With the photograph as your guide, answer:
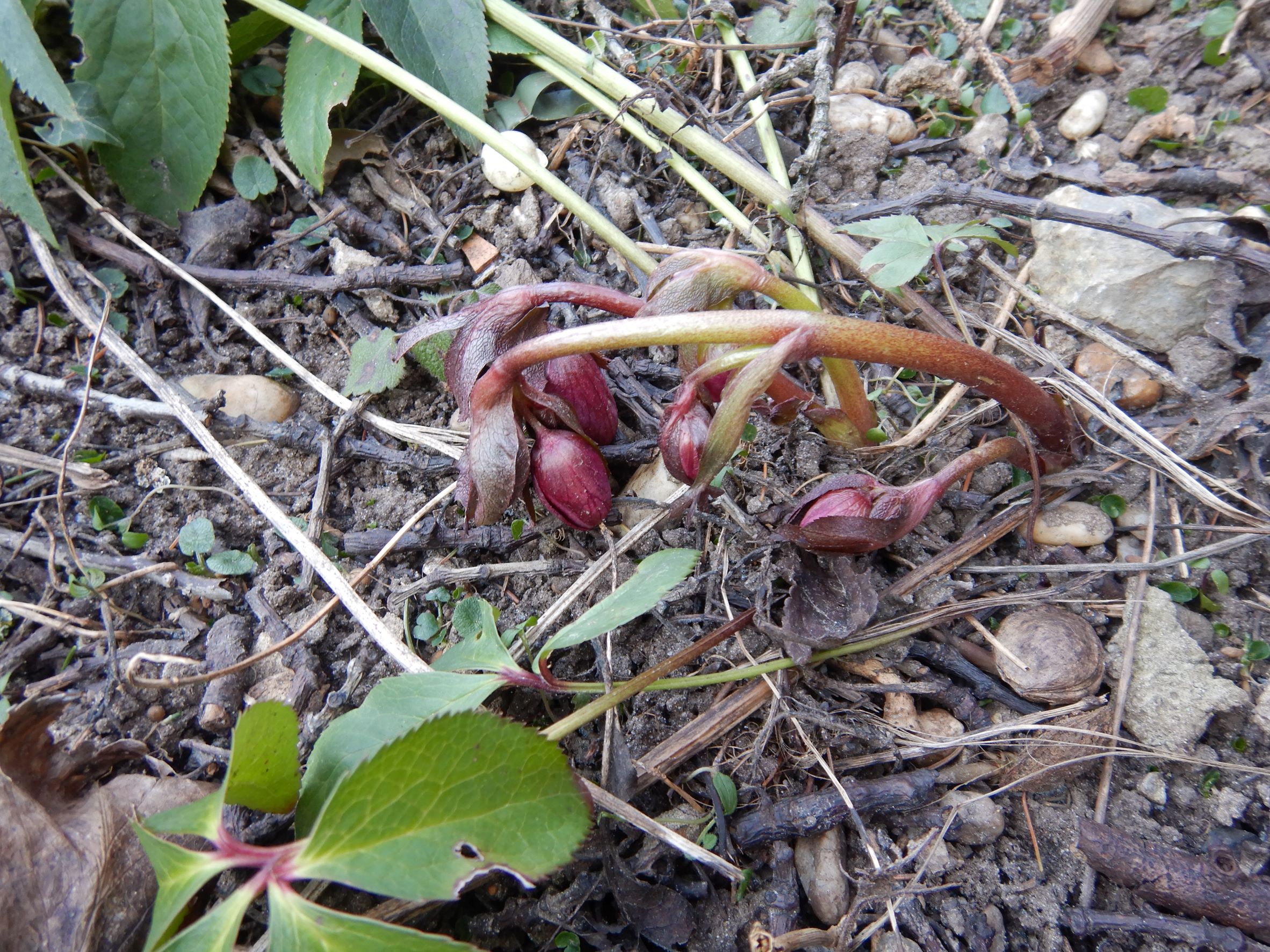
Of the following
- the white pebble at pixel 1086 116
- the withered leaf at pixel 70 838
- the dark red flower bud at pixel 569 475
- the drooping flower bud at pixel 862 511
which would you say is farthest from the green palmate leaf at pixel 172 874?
the white pebble at pixel 1086 116

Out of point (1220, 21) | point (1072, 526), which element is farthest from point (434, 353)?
point (1220, 21)

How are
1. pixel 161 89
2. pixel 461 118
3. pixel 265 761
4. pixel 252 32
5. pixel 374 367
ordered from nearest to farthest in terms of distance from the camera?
1. pixel 265 761
2. pixel 374 367
3. pixel 461 118
4. pixel 161 89
5. pixel 252 32

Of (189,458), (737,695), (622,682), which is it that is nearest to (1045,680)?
(737,695)

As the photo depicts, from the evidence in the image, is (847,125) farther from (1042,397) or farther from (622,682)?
(622,682)

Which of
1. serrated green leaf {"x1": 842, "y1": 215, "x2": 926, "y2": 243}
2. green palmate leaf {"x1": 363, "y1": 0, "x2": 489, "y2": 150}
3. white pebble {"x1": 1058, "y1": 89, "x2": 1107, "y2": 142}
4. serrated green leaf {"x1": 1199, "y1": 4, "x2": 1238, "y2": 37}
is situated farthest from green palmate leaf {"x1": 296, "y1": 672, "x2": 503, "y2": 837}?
serrated green leaf {"x1": 1199, "y1": 4, "x2": 1238, "y2": 37}

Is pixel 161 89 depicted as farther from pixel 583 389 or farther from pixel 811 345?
pixel 811 345

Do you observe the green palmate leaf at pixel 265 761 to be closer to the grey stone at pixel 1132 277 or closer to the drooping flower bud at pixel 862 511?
the drooping flower bud at pixel 862 511
